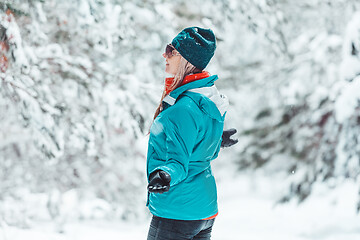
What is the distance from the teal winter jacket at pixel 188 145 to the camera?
1.78m

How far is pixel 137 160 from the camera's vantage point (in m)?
7.43

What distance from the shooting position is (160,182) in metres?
1.61

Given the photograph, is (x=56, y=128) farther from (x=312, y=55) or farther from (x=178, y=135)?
(x=312, y=55)

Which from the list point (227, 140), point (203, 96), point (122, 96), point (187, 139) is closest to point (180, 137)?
point (187, 139)

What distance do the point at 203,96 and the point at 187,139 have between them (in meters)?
0.22

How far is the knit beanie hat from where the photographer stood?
1946 millimetres

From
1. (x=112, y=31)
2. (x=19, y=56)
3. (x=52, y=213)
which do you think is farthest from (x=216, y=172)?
(x=19, y=56)

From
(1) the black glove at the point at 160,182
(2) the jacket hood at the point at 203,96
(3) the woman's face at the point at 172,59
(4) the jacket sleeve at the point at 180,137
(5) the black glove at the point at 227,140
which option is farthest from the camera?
(5) the black glove at the point at 227,140

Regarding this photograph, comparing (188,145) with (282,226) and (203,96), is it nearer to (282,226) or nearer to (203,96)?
(203,96)

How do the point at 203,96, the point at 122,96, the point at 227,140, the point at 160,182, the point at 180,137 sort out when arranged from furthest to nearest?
the point at 122,96, the point at 227,140, the point at 203,96, the point at 180,137, the point at 160,182

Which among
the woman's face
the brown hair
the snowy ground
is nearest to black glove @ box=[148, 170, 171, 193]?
the brown hair

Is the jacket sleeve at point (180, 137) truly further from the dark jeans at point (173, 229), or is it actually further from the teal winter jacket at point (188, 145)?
the dark jeans at point (173, 229)

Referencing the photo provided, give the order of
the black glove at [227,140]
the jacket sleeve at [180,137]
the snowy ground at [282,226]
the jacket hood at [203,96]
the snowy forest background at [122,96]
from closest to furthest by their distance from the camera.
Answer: the jacket sleeve at [180,137]
the jacket hood at [203,96]
the black glove at [227,140]
the snowy forest background at [122,96]
the snowy ground at [282,226]

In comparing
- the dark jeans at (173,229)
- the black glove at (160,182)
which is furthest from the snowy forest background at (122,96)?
the black glove at (160,182)
